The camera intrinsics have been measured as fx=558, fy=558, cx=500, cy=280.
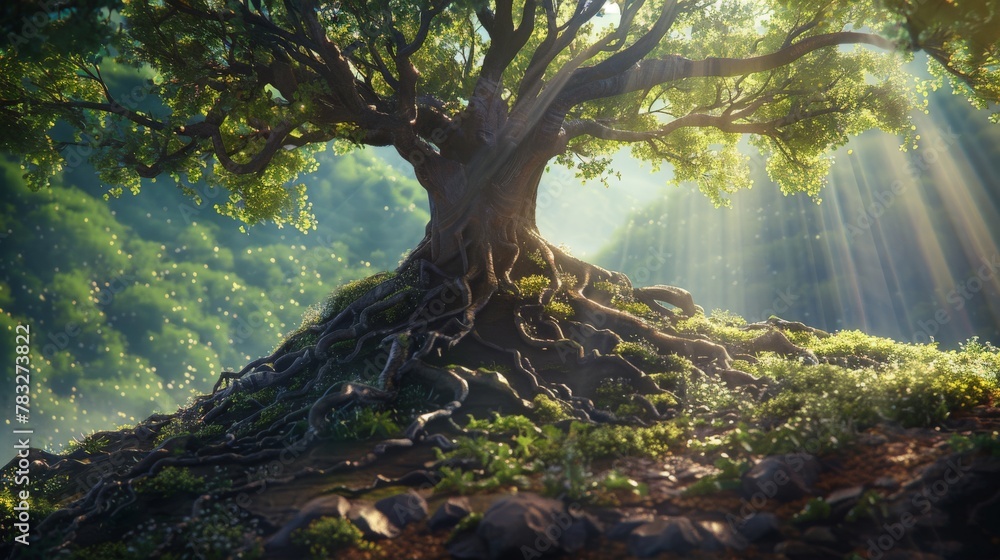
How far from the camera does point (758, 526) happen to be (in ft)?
22.1

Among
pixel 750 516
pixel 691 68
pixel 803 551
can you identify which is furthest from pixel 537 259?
pixel 803 551

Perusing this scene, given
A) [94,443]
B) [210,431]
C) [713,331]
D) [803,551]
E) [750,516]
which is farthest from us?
[713,331]

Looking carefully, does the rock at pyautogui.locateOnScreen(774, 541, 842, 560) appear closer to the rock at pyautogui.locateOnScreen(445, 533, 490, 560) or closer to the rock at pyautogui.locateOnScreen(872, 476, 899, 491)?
the rock at pyautogui.locateOnScreen(872, 476, 899, 491)

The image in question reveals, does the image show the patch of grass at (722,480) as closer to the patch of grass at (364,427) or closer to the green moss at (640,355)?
the patch of grass at (364,427)

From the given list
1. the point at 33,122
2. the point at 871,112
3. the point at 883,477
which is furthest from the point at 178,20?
the point at 871,112

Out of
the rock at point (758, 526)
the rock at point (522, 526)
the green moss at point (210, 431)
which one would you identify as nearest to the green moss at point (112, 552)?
the rock at point (522, 526)

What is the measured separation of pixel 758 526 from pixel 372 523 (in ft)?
16.1

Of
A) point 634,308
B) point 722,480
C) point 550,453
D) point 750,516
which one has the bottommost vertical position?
point 750,516

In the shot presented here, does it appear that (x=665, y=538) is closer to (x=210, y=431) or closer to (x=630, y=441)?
(x=630, y=441)

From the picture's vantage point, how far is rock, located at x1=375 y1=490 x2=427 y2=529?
303 inches

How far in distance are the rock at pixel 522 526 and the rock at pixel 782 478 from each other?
2687 mm

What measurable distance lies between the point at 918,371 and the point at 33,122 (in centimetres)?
2327

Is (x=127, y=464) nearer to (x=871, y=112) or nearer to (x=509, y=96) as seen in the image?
(x=509, y=96)

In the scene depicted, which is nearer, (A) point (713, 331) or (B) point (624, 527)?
(B) point (624, 527)
